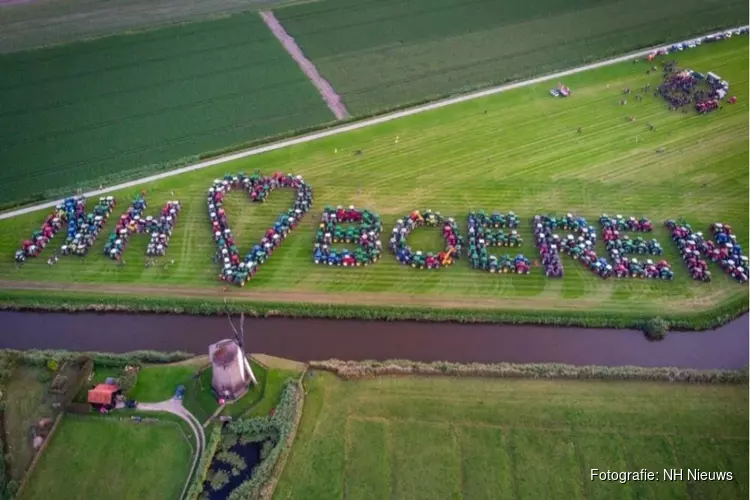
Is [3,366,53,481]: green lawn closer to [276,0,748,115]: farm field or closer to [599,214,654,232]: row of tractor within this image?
[276,0,748,115]: farm field

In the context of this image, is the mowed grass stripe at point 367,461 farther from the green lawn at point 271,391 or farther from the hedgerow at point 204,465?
the hedgerow at point 204,465

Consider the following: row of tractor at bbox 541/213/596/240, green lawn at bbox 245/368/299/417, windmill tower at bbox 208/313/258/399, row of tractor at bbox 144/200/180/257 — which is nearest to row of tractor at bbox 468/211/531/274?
row of tractor at bbox 541/213/596/240

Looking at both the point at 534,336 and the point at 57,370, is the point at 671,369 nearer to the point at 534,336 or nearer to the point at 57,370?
the point at 534,336

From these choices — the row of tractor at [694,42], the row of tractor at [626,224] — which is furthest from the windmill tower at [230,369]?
the row of tractor at [694,42]

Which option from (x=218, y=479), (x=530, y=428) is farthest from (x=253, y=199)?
(x=530, y=428)

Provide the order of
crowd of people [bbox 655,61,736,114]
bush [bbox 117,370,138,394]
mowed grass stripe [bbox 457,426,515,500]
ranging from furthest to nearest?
crowd of people [bbox 655,61,736,114]
bush [bbox 117,370,138,394]
mowed grass stripe [bbox 457,426,515,500]

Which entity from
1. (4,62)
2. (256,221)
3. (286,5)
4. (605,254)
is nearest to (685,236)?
(605,254)
